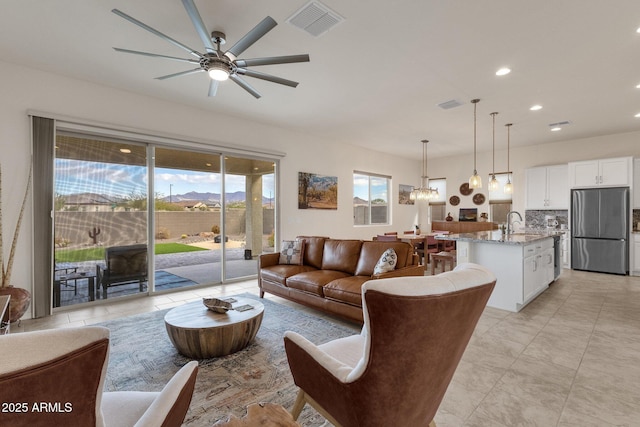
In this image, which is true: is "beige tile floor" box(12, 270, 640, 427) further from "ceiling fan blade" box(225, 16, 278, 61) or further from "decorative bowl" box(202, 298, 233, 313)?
"ceiling fan blade" box(225, 16, 278, 61)

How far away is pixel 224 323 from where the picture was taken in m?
2.48

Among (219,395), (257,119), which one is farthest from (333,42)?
(219,395)

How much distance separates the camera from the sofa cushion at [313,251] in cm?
438

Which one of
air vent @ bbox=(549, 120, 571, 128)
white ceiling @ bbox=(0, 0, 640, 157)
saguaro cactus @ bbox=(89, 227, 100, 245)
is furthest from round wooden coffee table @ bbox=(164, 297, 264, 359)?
air vent @ bbox=(549, 120, 571, 128)

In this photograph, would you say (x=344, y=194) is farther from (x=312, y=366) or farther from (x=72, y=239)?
(x=312, y=366)

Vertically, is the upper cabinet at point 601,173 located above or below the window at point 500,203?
above

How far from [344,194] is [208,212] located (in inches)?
135

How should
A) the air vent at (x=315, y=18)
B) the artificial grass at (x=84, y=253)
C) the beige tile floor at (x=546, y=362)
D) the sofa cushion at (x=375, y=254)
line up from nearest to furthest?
the beige tile floor at (x=546, y=362)
the air vent at (x=315, y=18)
the sofa cushion at (x=375, y=254)
the artificial grass at (x=84, y=253)

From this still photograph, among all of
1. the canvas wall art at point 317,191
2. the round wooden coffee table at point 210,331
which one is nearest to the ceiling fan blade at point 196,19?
the round wooden coffee table at point 210,331

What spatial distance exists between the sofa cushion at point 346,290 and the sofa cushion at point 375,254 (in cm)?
23

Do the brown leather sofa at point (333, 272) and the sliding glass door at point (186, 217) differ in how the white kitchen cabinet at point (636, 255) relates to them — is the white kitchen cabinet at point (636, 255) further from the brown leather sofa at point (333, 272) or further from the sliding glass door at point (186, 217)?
the sliding glass door at point (186, 217)

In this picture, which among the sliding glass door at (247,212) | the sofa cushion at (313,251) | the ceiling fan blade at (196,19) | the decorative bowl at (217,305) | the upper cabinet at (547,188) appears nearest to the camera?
the ceiling fan blade at (196,19)

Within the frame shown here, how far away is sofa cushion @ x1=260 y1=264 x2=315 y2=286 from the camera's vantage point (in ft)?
13.1

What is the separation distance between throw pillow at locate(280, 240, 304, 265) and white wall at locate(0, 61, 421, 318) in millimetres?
1425
